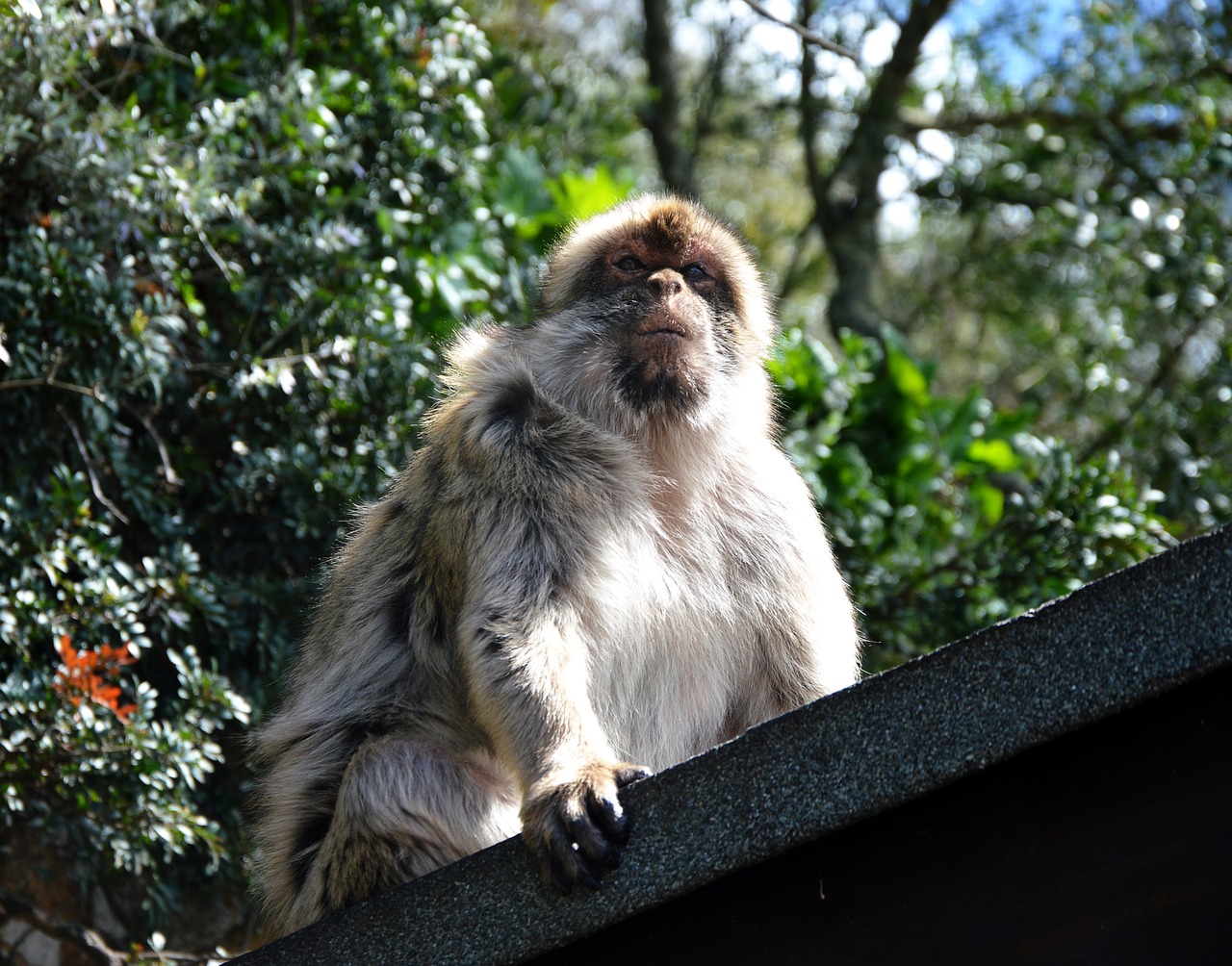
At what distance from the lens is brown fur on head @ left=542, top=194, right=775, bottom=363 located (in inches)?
120

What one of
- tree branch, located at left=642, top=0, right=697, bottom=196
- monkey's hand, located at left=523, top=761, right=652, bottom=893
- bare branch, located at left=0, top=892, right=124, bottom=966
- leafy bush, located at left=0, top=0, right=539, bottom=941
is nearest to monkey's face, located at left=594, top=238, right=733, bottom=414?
monkey's hand, located at left=523, top=761, right=652, bottom=893

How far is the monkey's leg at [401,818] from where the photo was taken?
7.74 ft

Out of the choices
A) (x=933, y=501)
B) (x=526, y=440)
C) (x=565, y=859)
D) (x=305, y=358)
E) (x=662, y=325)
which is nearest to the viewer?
(x=565, y=859)

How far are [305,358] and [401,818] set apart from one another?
1811 millimetres

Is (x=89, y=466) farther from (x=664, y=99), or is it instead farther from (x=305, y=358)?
(x=664, y=99)

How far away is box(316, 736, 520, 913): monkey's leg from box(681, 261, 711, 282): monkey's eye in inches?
47.5

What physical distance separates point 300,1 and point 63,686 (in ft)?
8.00

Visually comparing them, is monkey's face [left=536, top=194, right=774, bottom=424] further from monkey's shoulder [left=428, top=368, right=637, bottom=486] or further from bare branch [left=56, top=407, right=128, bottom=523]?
bare branch [left=56, top=407, right=128, bottom=523]

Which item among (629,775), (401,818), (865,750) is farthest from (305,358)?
(865,750)

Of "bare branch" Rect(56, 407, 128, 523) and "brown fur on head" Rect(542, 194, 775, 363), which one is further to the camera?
"bare branch" Rect(56, 407, 128, 523)

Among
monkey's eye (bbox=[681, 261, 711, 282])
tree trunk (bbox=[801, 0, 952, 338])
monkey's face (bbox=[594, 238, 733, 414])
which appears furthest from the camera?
tree trunk (bbox=[801, 0, 952, 338])

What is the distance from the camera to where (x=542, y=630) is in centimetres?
243

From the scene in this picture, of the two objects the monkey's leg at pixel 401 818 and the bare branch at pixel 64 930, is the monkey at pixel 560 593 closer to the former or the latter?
the monkey's leg at pixel 401 818

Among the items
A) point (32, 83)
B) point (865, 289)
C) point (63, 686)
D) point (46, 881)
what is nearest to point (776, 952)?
point (63, 686)
